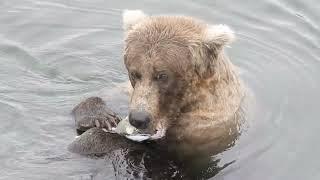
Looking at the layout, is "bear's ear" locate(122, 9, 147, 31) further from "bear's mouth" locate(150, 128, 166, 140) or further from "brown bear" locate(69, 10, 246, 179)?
"bear's mouth" locate(150, 128, 166, 140)

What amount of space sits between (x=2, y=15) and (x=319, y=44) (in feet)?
14.6

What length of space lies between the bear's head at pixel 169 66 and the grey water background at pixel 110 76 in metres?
0.84

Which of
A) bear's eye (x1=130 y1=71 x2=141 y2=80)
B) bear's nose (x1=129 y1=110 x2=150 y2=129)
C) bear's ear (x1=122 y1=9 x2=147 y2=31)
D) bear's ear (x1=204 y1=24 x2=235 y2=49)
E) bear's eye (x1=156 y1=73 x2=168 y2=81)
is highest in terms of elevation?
bear's ear (x1=204 y1=24 x2=235 y2=49)

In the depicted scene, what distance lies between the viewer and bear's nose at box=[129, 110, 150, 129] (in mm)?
6742

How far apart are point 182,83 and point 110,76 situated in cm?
247

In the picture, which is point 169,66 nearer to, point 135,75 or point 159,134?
point 135,75

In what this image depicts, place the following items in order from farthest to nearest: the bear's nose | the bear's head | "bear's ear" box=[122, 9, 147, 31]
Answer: "bear's ear" box=[122, 9, 147, 31] < the bear's head < the bear's nose

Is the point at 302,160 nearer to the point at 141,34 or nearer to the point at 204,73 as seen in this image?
the point at 204,73

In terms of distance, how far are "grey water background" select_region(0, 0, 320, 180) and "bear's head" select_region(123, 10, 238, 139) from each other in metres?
0.84

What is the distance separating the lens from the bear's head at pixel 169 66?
6980mm

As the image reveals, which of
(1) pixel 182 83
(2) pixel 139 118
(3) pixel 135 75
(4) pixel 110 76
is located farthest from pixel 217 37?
(4) pixel 110 76

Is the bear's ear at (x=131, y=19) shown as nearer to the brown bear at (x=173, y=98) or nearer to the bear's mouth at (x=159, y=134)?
the brown bear at (x=173, y=98)

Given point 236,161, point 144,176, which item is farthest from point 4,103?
point 236,161

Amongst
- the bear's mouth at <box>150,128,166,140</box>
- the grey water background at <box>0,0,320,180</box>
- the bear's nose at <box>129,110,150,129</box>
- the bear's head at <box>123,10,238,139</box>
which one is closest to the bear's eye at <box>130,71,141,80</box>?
the bear's head at <box>123,10,238,139</box>
